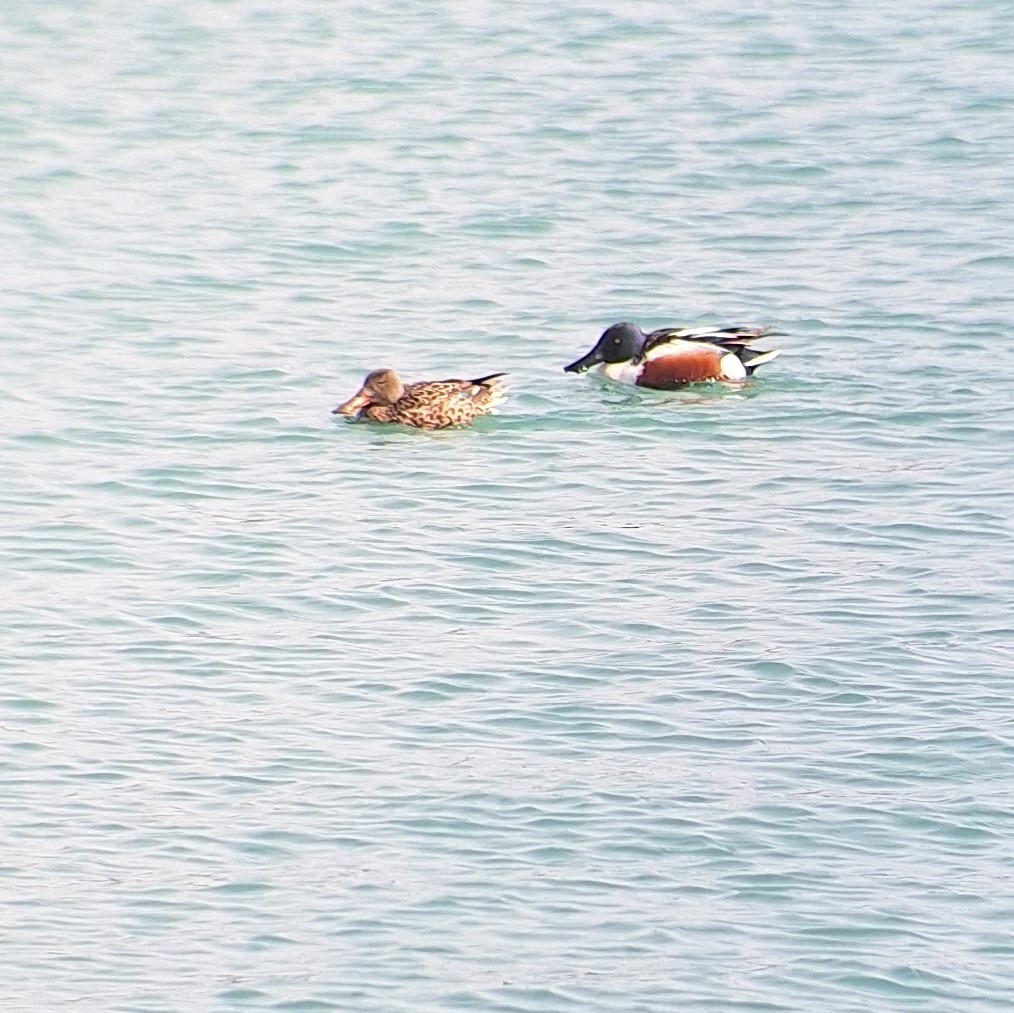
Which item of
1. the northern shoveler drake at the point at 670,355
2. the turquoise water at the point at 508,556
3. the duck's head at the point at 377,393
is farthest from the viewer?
the northern shoveler drake at the point at 670,355

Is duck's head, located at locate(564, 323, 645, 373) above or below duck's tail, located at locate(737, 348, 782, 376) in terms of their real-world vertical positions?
above

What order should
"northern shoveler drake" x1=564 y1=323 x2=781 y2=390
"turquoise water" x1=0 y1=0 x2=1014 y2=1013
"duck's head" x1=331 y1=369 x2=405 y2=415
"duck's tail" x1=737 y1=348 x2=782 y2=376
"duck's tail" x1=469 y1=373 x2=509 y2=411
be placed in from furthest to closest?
"duck's tail" x1=737 y1=348 x2=782 y2=376
"northern shoveler drake" x1=564 y1=323 x2=781 y2=390
"duck's head" x1=331 y1=369 x2=405 y2=415
"duck's tail" x1=469 y1=373 x2=509 y2=411
"turquoise water" x1=0 y1=0 x2=1014 y2=1013

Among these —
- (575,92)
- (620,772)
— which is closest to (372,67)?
(575,92)

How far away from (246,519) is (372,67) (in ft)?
44.1

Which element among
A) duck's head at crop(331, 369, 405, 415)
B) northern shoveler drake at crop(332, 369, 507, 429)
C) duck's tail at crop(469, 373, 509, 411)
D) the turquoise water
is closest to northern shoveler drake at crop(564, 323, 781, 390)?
the turquoise water

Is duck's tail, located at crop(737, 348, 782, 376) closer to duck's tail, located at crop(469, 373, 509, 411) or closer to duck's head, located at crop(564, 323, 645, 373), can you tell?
duck's head, located at crop(564, 323, 645, 373)

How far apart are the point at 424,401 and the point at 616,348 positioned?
4.75 ft

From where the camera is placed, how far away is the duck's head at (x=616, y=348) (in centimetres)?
1530

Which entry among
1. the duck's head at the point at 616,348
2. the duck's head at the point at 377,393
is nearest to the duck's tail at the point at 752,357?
the duck's head at the point at 616,348

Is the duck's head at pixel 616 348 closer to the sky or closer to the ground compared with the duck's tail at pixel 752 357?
closer to the sky

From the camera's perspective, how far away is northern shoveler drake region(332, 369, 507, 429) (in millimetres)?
14391

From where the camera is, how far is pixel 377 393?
14.6 metres

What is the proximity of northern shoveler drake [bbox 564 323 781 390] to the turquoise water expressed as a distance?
192mm

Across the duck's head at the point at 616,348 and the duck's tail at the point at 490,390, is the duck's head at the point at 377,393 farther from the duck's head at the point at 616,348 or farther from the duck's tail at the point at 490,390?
the duck's head at the point at 616,348
